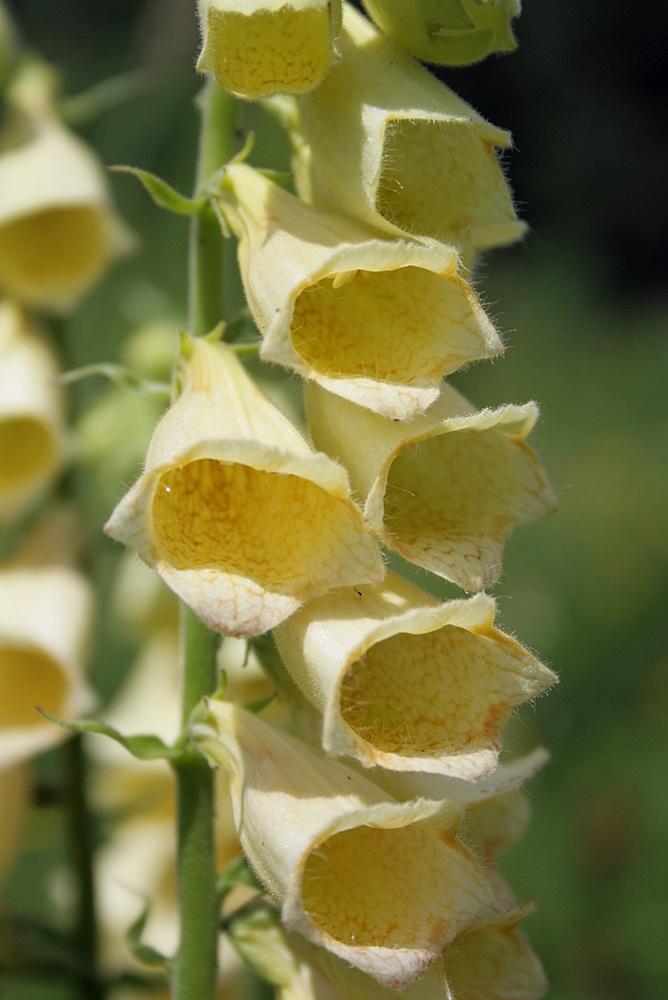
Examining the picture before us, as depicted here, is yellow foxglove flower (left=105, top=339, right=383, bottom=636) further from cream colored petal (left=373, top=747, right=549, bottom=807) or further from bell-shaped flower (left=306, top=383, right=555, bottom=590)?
cream colored petal (left=373, top=747, right=549, bottom=807)

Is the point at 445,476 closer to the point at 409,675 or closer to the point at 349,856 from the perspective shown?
the point at 409,675

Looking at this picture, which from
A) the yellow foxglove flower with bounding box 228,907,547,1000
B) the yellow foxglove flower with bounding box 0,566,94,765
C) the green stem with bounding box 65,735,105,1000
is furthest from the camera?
the yellow foxglove flower with bounding box 0,566,94,765

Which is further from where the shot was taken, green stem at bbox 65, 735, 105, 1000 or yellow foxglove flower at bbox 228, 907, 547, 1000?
green stem at bbox 65, 735, 105, 1000

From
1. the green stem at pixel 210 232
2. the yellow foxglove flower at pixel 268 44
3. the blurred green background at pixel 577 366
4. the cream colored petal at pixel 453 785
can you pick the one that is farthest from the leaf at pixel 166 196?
the cream colored petal at pixel 453 785

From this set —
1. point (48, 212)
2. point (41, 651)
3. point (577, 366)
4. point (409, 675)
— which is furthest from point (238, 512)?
point (577, 366)

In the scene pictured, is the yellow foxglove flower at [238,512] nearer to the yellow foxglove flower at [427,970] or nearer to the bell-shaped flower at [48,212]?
the yellow foxglove flower at [427,970]

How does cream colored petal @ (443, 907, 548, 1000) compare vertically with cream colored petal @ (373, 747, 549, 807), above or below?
below

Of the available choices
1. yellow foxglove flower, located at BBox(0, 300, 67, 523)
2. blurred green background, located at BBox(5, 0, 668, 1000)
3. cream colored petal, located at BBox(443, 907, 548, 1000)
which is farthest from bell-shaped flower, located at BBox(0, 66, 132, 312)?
cream colored petal, located at BBox(443, 907, 548, 1000)

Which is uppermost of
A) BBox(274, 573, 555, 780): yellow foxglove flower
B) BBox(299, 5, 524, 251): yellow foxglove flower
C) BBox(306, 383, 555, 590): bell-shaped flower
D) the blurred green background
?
BBox(299, 5, 524, 251): yellow foxglove flower
